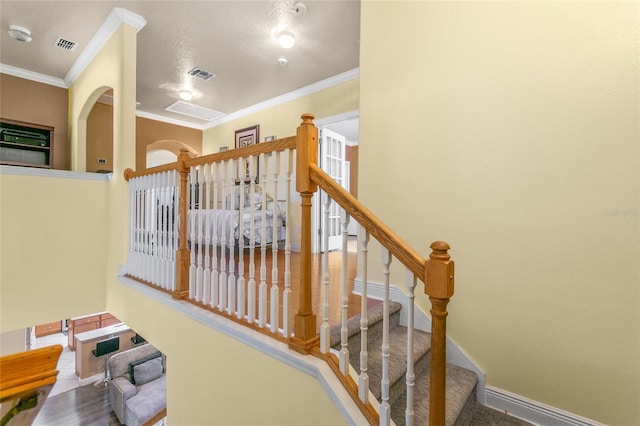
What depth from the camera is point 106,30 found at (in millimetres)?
3393

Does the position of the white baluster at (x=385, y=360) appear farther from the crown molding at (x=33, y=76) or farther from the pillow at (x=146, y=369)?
the pillow at (x=146, y=369)

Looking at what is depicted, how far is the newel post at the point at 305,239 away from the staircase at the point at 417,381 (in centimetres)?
25

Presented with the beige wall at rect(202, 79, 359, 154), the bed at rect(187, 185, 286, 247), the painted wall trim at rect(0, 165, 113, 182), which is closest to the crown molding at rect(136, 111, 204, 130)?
the beige wall at rect(202, 79, 359, 154)

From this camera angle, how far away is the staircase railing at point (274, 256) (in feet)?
3.64

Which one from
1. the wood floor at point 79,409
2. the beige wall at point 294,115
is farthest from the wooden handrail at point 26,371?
the wood floor at point 79,409

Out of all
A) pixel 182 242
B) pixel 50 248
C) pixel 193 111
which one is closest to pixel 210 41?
pixel 182 242

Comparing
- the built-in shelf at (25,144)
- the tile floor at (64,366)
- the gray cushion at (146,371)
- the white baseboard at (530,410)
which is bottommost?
the tile floor at (64,366)

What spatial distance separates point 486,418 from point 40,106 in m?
6.67

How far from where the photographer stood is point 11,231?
300 cm

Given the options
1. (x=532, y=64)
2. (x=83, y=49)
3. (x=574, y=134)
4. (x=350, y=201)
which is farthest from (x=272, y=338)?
(x=83, y=49)

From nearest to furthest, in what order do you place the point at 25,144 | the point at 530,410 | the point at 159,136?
the point at 530,410 → the point at 25,144 → the point at 159,136

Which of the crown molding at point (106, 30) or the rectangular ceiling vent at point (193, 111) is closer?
the crown molding at point (106, 30)

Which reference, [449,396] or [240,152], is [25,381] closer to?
[240,152]

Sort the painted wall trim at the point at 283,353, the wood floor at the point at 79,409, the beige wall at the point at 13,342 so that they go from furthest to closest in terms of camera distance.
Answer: the wood floor at the point at 79,409, the beige wall at the point at 13,342, the painted wall trim at the point at 283,353
